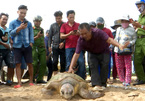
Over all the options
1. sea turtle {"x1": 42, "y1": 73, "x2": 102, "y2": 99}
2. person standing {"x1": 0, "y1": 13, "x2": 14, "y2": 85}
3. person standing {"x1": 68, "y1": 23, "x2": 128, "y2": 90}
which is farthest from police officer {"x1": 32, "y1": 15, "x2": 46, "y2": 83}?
sea turtle {"x1": 42, "y1": 73, "x2": 102, "y2": 99}

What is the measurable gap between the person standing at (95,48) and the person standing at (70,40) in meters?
0.50

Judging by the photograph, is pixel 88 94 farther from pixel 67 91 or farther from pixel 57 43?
pixel 57 43

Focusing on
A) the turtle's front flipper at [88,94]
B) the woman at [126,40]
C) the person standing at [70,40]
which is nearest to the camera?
the turtle's front flipper at [88,94]

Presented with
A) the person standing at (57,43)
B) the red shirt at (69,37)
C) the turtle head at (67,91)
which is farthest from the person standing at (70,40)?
the turtle head at (67,91)

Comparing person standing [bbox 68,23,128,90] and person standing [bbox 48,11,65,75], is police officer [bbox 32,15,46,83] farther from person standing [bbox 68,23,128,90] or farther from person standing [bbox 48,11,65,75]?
person standing [bbox 68,23,128,90]

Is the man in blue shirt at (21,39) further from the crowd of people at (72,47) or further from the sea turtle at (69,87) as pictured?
the sea turtle at (69,87)

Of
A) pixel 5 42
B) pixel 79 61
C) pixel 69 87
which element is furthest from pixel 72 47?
pixel 5 42

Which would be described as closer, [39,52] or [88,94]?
[88,94]

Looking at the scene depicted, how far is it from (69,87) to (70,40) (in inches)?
64.3

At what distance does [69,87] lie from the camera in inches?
124

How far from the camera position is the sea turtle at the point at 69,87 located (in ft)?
10.3

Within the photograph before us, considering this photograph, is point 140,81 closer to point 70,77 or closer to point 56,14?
point 70,77

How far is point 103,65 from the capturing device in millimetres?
3973

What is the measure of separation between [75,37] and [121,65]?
1302mm
